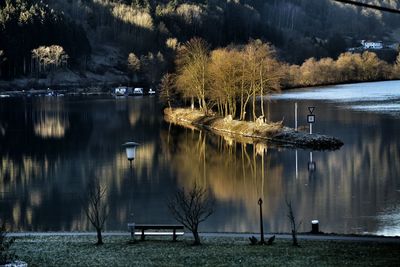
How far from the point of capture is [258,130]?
2274 inches

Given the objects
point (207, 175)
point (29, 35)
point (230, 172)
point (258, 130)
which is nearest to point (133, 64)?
point (29, 35)

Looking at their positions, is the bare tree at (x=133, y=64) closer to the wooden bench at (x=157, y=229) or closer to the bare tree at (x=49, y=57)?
the bare tree at (x=49, y=57)

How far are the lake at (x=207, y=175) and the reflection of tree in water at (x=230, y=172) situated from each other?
55 millimetres

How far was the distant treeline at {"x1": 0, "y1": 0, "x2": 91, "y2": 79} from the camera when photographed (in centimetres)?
14475

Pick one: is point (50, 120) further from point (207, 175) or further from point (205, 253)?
point (205, 253)

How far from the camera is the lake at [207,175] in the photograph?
27.8 m

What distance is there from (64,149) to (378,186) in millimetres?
26844

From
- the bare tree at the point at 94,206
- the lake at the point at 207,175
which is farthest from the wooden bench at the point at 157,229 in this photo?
the lake at the point at 207,175

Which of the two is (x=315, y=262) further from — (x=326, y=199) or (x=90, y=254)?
(x=326, y=199)

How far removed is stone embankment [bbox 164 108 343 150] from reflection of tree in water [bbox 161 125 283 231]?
2.43 metres

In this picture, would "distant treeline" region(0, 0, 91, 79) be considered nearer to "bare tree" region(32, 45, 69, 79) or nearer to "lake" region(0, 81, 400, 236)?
"bare tree" region(32, 45, 69, 79)

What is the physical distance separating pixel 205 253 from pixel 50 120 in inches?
2444

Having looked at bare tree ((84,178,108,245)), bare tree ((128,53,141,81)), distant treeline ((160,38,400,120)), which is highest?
bare tree ((128,53,141,81))

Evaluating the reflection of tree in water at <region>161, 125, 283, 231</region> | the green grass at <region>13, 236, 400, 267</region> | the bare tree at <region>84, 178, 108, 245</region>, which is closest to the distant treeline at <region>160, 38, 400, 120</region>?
the reflection of tree in water at <region>161, 125, 283, 231</region>
